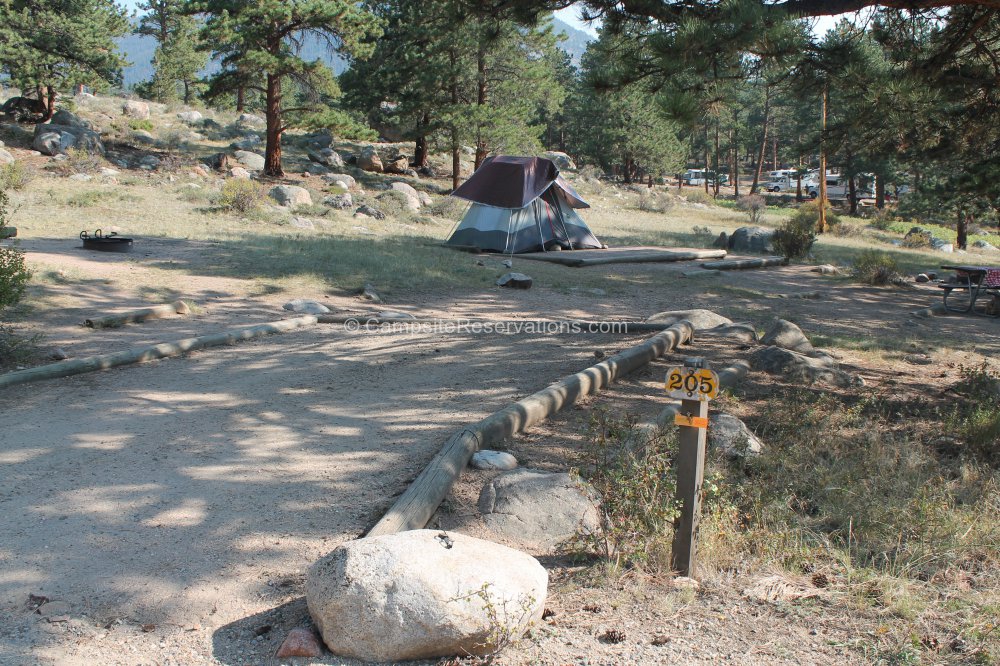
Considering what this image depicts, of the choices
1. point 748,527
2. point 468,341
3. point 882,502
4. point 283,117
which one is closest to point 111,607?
point 748,527

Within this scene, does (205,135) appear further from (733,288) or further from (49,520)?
(49,520)

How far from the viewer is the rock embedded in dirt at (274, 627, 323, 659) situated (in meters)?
2.90

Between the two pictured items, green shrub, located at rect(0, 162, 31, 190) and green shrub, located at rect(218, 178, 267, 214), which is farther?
green shrub, located at rect(218, 178, 267, 214)

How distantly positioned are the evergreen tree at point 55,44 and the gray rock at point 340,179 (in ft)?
22.6

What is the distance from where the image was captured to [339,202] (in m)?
21.3

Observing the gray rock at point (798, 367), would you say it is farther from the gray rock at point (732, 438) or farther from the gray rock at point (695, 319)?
the gray rock at point (732, 438)

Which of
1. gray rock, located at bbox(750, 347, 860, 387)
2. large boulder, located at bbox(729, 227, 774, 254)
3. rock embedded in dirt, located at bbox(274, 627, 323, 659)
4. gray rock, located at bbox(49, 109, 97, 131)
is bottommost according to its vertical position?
rock embedded in dirt, located at bbox(274, 627, 323, 659)

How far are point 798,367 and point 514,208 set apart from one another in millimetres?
10049

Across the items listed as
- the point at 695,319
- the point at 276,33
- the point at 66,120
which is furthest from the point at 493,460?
the point at 66,120

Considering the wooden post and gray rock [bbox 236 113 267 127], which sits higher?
gray rock [bbox 236 113 267 127]

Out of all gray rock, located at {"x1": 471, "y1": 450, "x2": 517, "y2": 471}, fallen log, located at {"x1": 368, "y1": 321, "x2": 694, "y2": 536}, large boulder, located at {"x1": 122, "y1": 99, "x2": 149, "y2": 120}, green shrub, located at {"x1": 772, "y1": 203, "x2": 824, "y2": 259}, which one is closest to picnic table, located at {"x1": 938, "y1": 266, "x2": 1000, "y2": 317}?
green shrub, located at {"x1": 772, "y1": 203, "x2": 824, "y2": 259}

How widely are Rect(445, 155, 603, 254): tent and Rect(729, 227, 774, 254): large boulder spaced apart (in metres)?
4.44

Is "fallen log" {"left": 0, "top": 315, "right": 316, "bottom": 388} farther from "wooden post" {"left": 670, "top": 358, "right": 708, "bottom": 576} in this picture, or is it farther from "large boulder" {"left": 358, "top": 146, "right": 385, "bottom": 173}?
"large boulder" {"left": 358, "top": 146, "right": 385, "bottom": 173}

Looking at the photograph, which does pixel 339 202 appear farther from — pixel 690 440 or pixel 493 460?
pixel 690 440
